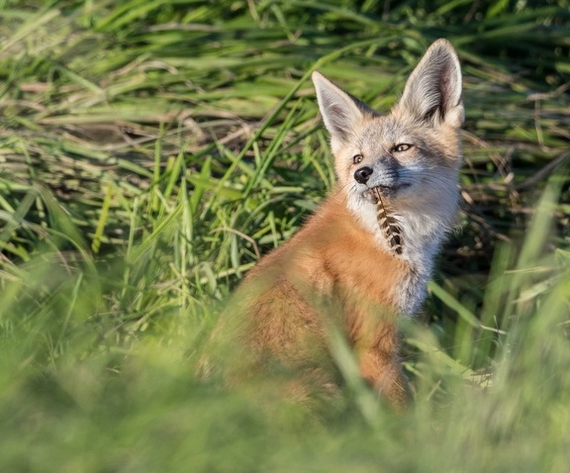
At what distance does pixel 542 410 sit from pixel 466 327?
5.52 feet

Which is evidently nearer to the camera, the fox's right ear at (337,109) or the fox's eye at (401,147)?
the fox's eye at (401,147)

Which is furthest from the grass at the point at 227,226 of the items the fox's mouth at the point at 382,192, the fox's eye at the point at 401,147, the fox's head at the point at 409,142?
the fox's eye at the point at 401,147

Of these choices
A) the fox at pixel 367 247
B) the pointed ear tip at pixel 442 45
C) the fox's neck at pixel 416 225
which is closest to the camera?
the fox at pixel 367 247

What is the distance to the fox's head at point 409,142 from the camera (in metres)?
4.87

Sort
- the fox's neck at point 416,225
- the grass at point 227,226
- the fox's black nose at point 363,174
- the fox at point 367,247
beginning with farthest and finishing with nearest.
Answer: the fox's neck at point 416,225 < the fox's black nose at point 363,174 < the fox at point 367,247 < the grass at point 227,226

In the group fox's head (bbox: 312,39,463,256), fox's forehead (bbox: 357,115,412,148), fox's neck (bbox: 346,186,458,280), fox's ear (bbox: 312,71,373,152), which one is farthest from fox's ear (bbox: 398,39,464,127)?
fox's neck (bbox: 346,186,458,280)

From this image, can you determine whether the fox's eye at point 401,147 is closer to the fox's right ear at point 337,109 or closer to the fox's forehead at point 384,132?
the fox's forehead at point 384,132

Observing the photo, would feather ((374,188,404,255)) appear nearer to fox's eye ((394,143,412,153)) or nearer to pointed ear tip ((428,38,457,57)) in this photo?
fox's eye ((394,143,412,153))

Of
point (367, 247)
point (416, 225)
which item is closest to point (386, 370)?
point (367, 247)

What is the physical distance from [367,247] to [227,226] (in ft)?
3.89

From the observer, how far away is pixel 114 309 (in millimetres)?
5367

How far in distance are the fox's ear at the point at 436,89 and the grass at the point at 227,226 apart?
72 cm

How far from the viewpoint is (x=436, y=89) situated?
17.4ft

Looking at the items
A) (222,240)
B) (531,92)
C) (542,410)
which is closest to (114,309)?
(222,240)
